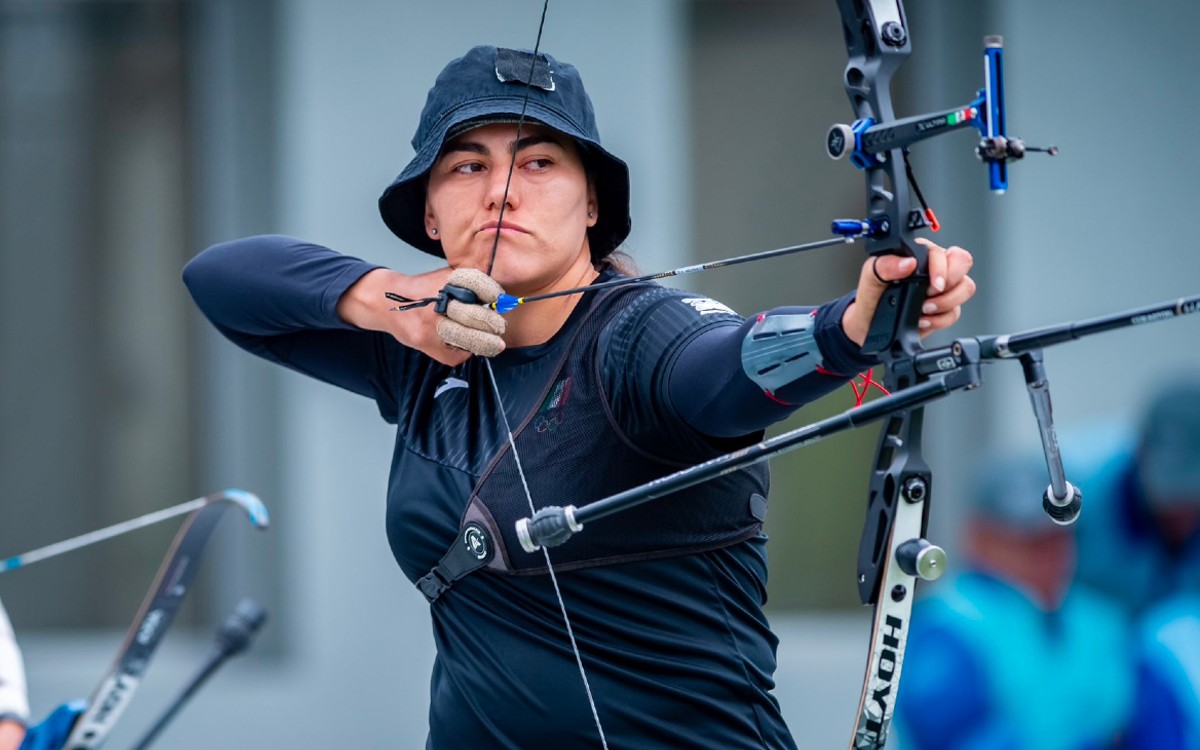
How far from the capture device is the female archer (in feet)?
5.78

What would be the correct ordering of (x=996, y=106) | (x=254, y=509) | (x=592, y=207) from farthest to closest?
Result: (x=254, y=509), (x=592, y=207), (x=996, y=106)

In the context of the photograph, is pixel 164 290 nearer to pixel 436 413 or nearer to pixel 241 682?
pixel 241 682

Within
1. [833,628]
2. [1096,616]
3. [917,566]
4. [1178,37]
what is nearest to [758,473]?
[917,566]

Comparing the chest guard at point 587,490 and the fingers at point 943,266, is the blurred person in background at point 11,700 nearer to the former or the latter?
the chest guard at point 587,490

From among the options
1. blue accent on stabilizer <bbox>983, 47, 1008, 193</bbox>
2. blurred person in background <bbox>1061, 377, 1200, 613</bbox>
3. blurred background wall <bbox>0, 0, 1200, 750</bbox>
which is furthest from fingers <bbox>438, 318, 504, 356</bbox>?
blurred background wall <bbox>0, 0, 1200, 750</bbox>

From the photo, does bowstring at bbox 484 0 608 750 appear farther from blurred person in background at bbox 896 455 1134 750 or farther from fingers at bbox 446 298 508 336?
blurred person in background at bbox 896 455 1134 750

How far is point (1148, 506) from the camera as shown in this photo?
130 inches

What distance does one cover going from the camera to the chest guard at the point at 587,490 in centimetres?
177

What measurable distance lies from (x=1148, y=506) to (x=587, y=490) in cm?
193

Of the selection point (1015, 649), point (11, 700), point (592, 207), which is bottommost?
point (1015, 649)

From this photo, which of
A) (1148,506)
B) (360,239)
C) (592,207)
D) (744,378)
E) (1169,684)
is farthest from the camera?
(360,239)

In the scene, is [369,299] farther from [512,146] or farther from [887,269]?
[887,269]

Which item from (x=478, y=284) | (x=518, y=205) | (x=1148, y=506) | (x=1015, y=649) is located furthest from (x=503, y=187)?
(x=1148, y=506)

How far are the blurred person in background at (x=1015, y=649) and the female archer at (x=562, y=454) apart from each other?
3.76 feet
